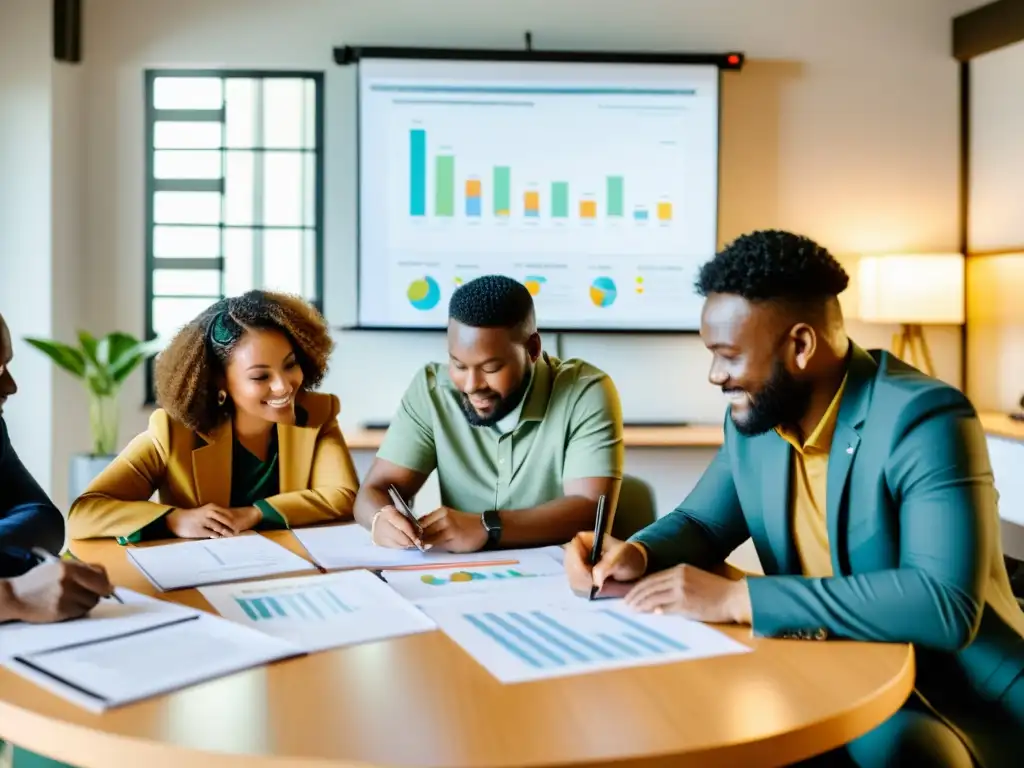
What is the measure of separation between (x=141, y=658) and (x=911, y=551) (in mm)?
988

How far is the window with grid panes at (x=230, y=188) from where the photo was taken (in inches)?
156

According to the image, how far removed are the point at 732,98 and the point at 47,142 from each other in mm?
2794

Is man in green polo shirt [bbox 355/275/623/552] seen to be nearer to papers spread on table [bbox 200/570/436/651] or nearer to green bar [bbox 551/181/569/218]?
papers spread on table [bbox 200/570/436/651]

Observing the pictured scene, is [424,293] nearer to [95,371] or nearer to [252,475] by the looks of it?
[95,371]

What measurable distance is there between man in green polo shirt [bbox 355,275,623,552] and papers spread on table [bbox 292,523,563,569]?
0.12 meters

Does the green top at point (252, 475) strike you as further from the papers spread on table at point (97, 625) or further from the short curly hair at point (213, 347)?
the papers spread on table at point (97, 625)

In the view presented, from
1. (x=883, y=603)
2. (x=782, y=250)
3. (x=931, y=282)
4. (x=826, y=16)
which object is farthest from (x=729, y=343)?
(x=826, y=16)

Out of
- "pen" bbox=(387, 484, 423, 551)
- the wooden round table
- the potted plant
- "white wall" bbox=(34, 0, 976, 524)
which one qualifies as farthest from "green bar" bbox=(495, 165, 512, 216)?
the wooden round table

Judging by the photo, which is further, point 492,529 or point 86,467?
point 86,467

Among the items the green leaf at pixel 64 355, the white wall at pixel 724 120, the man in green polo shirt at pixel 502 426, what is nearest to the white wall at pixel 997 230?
the white wall at pixel 724 120

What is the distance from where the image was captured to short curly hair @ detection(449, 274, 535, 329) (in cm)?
201

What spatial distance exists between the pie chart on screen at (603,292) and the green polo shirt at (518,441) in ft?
5.82

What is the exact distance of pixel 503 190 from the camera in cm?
391

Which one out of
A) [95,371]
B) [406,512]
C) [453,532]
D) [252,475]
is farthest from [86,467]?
[453,532]
